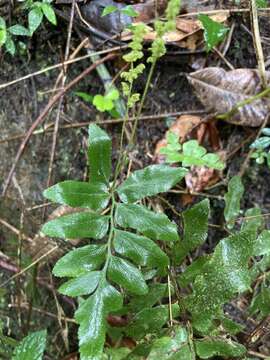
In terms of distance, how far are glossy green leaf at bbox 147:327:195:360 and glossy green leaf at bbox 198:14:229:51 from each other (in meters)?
1.07

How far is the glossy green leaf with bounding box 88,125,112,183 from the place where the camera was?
154 cm

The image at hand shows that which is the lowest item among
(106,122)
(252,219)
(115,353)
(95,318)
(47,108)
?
(115,353)

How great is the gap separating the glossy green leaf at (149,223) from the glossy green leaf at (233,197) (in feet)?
1.86

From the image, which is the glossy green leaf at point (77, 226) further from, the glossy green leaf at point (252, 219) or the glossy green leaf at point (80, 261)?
the glossy green leaf at point (252, 219)

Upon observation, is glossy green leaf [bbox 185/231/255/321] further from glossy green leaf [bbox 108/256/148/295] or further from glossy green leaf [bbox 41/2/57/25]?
glossy green leaf [bbox 41/2/57/25]

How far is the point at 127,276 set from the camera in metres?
1.50

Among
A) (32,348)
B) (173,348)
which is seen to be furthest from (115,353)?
(173,348)

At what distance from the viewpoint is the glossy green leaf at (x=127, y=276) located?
1.48 meters

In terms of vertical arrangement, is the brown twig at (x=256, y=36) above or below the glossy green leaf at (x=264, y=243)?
above

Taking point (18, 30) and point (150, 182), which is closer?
point (150, 182)

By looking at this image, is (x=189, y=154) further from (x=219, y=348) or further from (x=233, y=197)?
(x=219, y=348)

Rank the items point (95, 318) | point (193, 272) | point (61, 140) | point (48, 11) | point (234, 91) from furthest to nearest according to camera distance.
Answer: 1. point (61, 140)
2. point (234, 91)
3. point (48, 11)
4. point (193, 272)
5. point (95, 318)

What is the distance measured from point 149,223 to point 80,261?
236 millimetres

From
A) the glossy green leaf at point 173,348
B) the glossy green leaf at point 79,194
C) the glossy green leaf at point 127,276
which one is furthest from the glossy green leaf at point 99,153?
the glossy green leaf at point 173,348
